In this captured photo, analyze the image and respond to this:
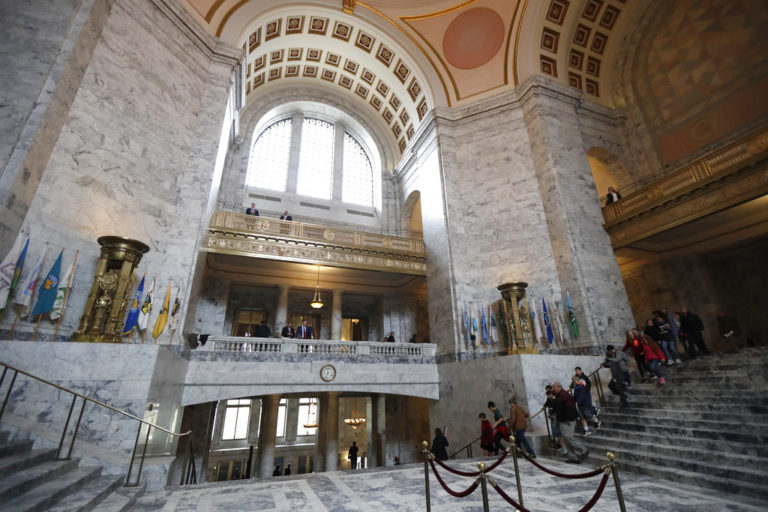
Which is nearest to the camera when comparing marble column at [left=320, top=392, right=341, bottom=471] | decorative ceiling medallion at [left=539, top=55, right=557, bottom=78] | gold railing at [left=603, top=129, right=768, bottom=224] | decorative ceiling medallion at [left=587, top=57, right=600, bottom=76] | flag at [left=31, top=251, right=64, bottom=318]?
flag at [left=31, top=251, right=64, bottom=318]

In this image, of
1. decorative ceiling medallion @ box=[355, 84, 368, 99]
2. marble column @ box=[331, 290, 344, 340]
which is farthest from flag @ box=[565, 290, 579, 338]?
decorative ceiling medallion @ box=[355, 84, 368, 99]

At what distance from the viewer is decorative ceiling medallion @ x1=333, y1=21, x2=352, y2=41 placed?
14922 millimetres

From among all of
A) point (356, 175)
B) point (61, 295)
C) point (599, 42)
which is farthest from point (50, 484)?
point (599, 42)

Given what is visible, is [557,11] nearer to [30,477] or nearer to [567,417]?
[567,417]

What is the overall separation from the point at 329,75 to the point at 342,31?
2.85m

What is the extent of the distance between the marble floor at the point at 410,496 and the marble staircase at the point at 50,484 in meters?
0.37

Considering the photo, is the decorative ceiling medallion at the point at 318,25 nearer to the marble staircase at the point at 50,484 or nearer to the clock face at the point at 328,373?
the clock face at the point at 328,373

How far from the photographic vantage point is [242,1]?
1194cm

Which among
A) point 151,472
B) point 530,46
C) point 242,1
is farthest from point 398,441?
point 242,1

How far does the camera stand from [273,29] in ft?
46.0

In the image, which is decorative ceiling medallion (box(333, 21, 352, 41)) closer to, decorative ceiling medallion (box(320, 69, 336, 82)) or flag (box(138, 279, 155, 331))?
decorative ceiling medallion (box(320, 69, 336, 82))

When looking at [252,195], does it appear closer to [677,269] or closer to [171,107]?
[171,107]

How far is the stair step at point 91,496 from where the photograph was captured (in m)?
3.23

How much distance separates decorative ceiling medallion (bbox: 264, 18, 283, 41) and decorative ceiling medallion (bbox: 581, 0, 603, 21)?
11496mm
